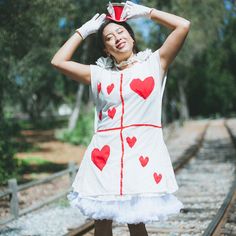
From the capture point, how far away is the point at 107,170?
3.36 meters

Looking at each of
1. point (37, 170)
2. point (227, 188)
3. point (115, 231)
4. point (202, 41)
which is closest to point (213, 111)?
point (202, 41)

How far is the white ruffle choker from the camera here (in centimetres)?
355

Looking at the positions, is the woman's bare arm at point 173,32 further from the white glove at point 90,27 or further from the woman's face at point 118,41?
the white glove at point 90,27

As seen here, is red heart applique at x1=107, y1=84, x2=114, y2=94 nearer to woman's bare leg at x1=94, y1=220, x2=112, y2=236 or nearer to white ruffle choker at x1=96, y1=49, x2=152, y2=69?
white ruffle choker at x1=96, y1=49, x2=152, y2=69

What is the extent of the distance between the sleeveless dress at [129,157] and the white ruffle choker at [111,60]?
56 millimetres

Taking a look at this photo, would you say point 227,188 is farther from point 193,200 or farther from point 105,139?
point 105,139

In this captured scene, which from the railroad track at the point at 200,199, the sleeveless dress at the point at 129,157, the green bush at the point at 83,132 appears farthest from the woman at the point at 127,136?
the green bush at the point at 83,132

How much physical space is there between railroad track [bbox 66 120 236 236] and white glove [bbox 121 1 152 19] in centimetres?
335

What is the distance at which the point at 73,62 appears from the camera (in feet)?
11.7

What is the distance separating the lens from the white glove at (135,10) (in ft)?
11.3

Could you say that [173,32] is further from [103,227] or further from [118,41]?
[103,227]

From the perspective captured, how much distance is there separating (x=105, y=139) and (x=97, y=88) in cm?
37

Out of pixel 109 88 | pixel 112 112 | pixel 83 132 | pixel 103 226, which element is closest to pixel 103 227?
pixel 103 226

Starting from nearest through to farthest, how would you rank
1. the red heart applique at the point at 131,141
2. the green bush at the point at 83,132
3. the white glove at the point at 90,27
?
the red heart applique at the point at 131,141
the white glove at the point at 90,27
the green bush at the point at 83,132
